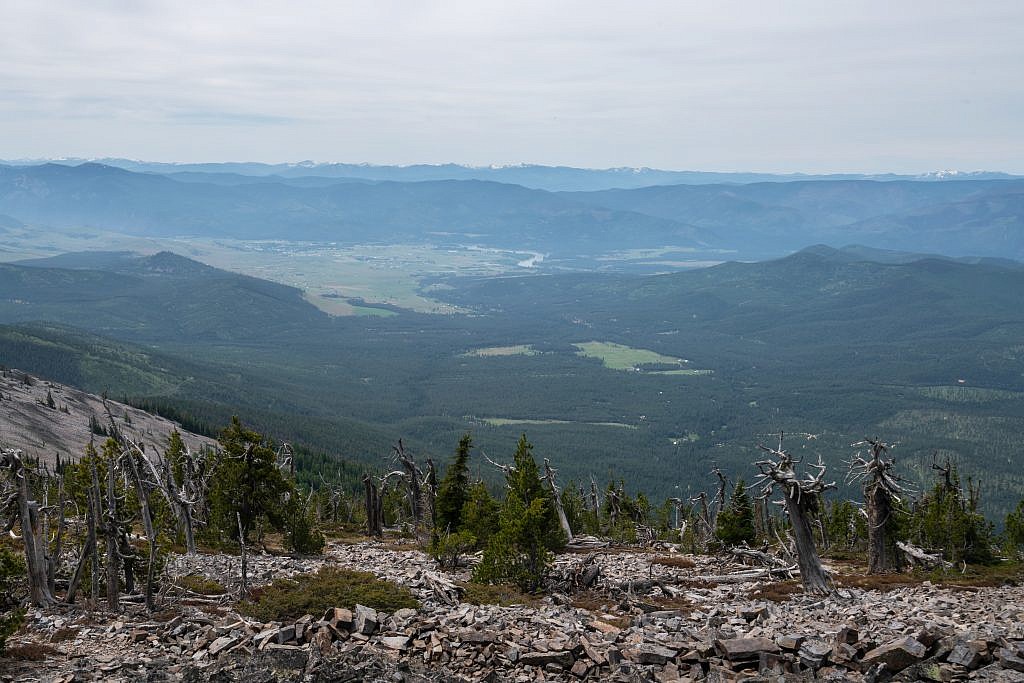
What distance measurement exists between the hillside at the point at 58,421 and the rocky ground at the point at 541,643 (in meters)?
71.5

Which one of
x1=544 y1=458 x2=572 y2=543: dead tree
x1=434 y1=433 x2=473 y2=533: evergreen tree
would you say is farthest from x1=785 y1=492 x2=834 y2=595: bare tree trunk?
x1=434 y1=433 x2=473 y2=533: evergreen tree

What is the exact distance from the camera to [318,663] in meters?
19.2

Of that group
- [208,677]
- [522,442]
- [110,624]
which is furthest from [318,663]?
[522,442]

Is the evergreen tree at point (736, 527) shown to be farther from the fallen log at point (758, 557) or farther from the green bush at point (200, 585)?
the green bush at point (200, 585)

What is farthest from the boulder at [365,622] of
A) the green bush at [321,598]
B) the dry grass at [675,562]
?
the dry grass at [675,562]

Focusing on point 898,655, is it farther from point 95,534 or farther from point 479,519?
point 479,519

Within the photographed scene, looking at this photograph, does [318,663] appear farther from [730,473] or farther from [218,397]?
[218,397]

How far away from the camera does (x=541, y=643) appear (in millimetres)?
20109

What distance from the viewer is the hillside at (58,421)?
3812 inches

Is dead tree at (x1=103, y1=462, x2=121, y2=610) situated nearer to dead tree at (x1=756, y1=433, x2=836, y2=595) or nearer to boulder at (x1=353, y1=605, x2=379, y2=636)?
boulder at (x1=353, y1=605, x2=379, y2=636)

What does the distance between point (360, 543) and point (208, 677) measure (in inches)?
1149

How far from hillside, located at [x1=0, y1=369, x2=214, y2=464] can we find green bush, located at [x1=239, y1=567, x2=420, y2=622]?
69.0 m

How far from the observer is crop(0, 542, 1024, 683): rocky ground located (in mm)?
18469

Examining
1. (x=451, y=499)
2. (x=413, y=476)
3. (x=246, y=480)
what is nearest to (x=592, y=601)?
(x=451, y=499)
